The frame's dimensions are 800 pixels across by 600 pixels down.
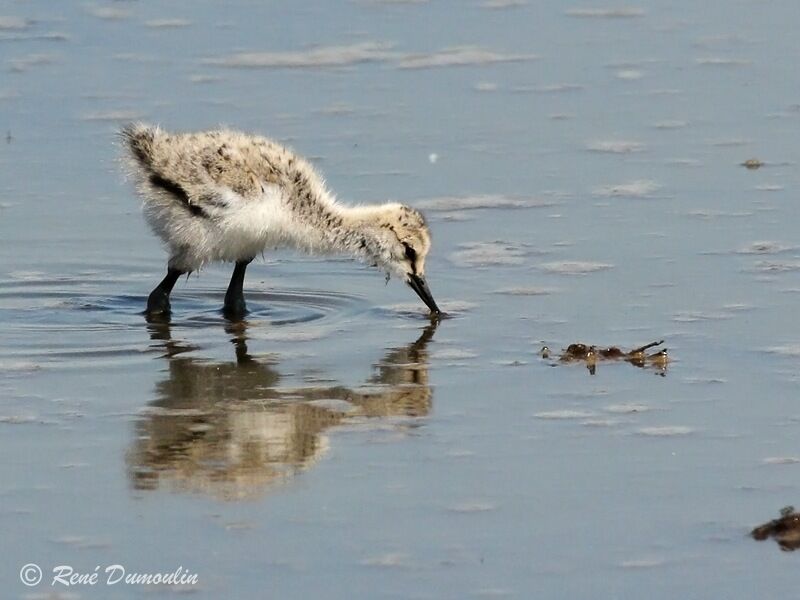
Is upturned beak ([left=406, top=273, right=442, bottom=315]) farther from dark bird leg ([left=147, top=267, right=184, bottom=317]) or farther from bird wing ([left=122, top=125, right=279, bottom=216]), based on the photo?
dark bird leg ([left=147, top=267, right=184, bottom=317])

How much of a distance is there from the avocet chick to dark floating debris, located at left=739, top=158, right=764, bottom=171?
6.61ft

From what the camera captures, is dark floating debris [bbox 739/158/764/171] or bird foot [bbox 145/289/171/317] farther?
dark floating debris [bbox 739/158/764/171]

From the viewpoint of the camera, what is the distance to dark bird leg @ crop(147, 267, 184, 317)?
7551 millimetres

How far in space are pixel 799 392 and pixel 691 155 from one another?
3247 millimetres

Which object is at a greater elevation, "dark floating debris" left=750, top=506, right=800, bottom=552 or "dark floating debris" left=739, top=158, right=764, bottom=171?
"dark floating debris" left=739, top=158, right=764, bottom=171

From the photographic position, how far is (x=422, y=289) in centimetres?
755

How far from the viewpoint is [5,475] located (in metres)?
5.41

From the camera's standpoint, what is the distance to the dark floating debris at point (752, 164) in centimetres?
903

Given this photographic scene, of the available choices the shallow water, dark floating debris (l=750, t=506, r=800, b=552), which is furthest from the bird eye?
dark floating debris (l=750, t=506, r=800, b=552)

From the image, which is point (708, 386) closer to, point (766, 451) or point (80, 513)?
point (766, 451)

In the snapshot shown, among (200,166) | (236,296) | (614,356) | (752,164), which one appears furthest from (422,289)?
(752,164)

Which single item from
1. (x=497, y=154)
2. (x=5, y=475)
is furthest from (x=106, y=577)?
(x=497, y=154)

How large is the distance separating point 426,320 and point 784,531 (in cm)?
264

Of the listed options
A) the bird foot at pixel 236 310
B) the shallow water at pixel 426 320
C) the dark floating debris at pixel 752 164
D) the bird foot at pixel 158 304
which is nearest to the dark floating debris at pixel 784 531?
the shallow water at pixel 426 320
